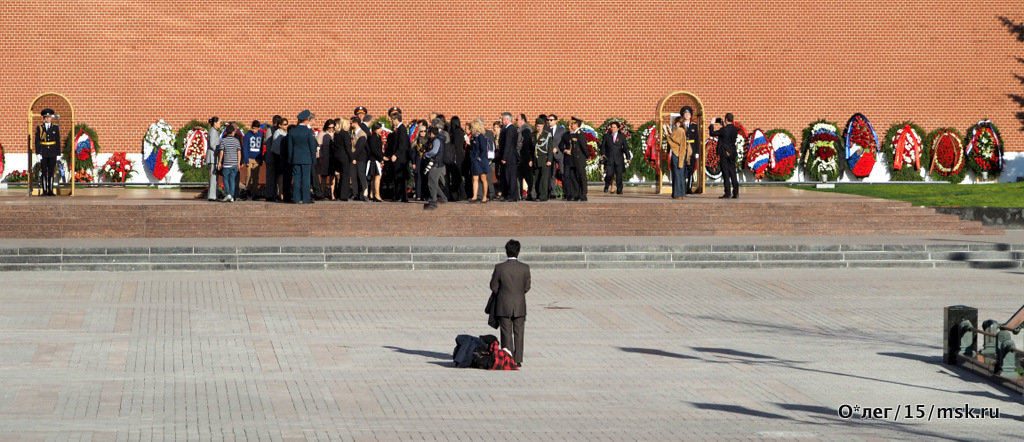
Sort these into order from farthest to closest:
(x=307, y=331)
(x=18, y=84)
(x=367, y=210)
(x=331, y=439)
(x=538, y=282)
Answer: (x=18, y=84), (x=367, y=210), (x=538, y=282), (x=307, y=331), (x=331, y=439)

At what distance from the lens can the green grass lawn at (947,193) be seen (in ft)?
93.8

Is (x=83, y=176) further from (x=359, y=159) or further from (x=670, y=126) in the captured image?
(x=670, y=126)

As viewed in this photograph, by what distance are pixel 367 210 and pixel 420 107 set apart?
10.6m

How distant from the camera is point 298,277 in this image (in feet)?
63.6

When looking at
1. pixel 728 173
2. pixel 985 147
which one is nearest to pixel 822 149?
pixel 985 147

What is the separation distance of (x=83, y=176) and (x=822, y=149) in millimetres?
16107

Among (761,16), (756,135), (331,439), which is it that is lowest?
(331,439)

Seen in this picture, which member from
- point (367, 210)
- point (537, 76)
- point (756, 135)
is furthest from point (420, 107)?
point (367, 210)

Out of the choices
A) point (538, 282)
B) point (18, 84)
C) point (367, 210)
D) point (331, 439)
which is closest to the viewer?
point (331, 439)

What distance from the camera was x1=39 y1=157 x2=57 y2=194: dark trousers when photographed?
26.2 meters

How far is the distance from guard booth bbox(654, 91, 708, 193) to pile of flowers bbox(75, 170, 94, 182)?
12.5 meters

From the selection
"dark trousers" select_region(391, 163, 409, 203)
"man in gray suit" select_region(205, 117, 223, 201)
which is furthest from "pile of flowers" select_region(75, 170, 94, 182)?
"dark trousers" select_region(391, 163, 409, 203)

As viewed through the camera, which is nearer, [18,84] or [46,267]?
[46,267]

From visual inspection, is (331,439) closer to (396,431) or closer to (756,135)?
(396,431)
